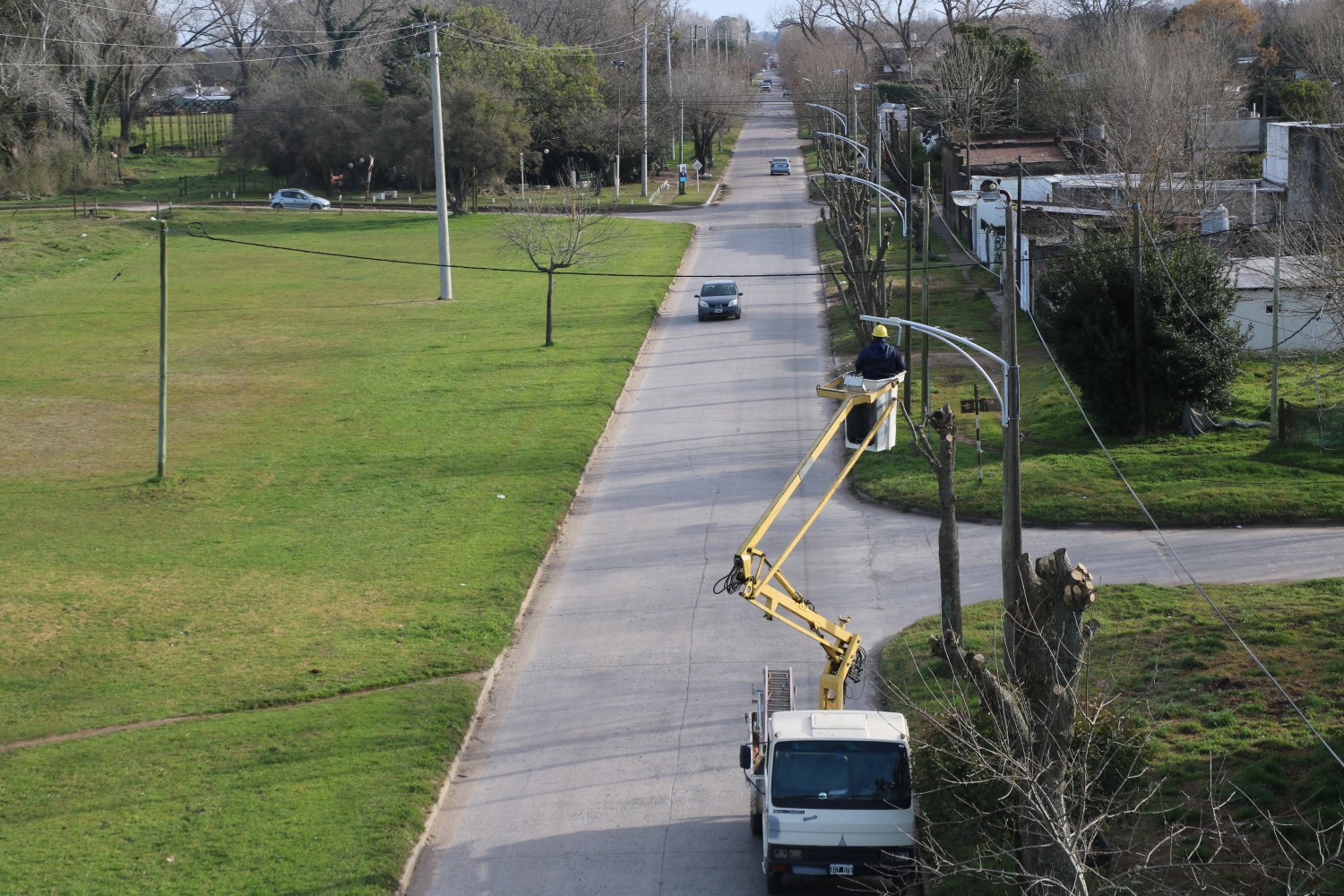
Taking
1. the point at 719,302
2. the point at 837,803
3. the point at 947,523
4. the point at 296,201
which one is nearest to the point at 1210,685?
the point at 947,523

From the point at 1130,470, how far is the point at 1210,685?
40.0ft

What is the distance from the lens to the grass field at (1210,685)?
13320mm

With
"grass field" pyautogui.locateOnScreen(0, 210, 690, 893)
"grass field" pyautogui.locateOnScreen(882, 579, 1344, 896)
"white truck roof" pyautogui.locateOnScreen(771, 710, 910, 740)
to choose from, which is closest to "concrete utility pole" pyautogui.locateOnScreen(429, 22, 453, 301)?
"grass field" pyautogui.locateOnScreen(0, 210, 690, 893)

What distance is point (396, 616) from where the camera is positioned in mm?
21453

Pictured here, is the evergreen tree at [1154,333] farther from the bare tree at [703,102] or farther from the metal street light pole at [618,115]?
the bare tree at [703,102]

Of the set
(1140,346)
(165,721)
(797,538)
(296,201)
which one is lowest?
(165,721)

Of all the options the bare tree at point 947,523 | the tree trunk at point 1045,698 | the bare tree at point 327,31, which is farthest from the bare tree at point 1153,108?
the bare tree at point 327,31

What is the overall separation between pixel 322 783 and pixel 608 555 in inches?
383

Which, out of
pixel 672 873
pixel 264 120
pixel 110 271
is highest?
pixel 264 120

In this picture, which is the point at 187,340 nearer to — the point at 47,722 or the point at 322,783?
the point at 47,722

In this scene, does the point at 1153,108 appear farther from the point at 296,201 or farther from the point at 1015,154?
the point at 296,201

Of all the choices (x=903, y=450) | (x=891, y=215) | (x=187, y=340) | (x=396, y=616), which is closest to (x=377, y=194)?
(x=891, y=215)

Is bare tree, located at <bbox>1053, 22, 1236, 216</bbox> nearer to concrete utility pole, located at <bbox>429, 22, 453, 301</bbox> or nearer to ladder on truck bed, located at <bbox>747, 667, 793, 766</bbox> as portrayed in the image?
concrete utility pole, located at <bbox>429, 22, 453, 301</bbox>

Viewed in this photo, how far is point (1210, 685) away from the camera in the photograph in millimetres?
16422
